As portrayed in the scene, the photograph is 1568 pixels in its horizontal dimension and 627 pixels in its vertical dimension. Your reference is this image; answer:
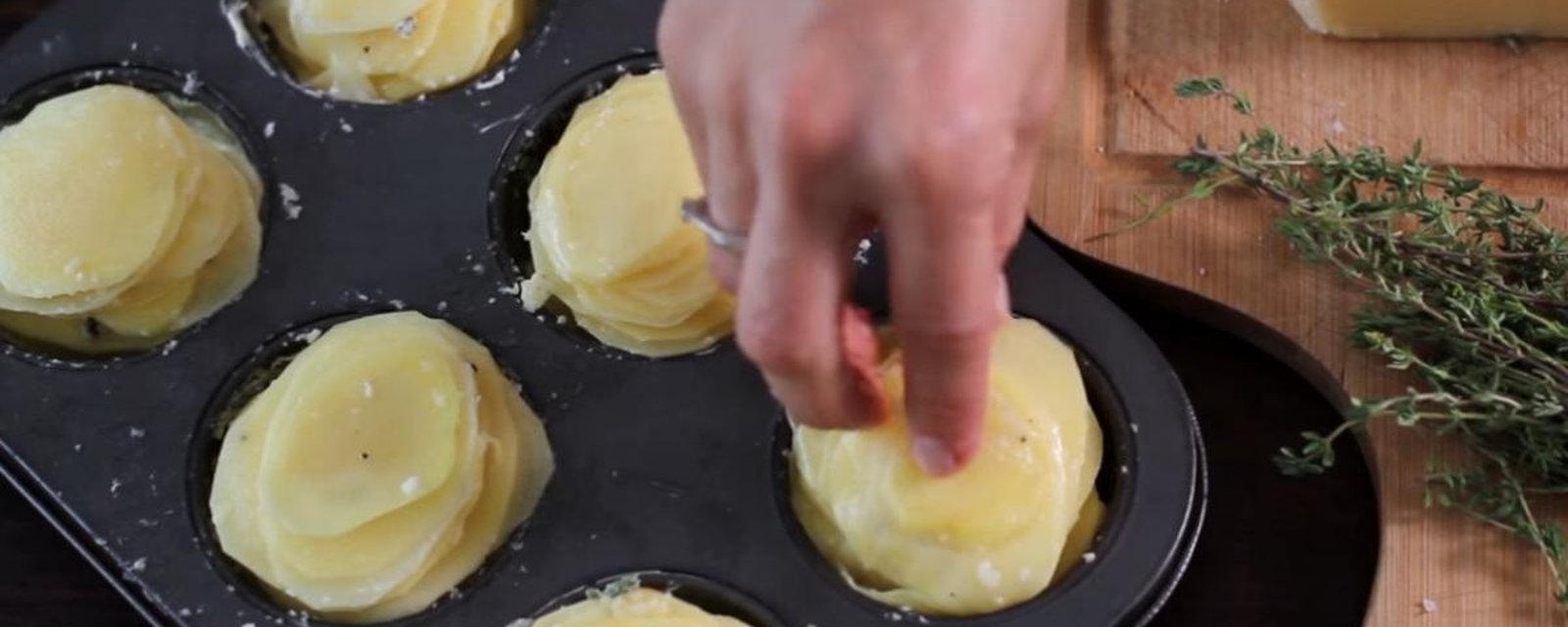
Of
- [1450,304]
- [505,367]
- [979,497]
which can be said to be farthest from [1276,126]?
[505,367]

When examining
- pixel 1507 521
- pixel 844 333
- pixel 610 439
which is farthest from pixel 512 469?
pixel 1507 521

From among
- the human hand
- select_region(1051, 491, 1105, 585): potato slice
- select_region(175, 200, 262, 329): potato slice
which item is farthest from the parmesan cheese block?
select_region(175, 200, 262, 329): potato slice

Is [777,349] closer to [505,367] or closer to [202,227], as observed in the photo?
[505,367]

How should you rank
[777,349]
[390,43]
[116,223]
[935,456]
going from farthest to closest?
[390,43] < [116,223] < [935,456] < [777,349]

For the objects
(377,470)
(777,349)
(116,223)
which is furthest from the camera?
(116,223)

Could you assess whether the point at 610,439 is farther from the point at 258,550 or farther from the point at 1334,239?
the point at 1334,239

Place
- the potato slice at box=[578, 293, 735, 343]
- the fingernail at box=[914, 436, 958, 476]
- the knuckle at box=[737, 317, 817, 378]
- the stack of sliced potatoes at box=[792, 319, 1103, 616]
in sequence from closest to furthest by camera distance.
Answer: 1. the knuckle at box=[737, 317, 817, 378]
2. the fingernail at box=[914, 436, 958, 476]
3. the stack of sliced potatoes at box=[792, 319, 1103, 616]
4. the potato slice at box=[578, 293, 735, 343]

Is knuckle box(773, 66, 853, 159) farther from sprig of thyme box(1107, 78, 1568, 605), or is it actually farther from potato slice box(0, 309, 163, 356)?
potato slice box(0, 309, 163, 356)
